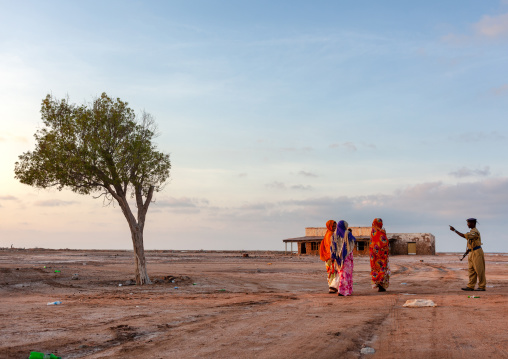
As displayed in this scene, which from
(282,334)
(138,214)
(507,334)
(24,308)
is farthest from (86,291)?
(507,334)

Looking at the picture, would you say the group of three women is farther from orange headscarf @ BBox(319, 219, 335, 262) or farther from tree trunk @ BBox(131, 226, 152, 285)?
tree trunk @ BBox(131, 226, 152, 285)

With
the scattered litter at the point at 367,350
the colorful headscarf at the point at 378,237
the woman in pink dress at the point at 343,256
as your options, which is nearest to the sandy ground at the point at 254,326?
the scattered litter at the point at 367,350

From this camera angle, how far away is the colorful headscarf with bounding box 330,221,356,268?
1530 cm

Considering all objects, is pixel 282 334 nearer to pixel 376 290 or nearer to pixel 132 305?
pixel 132 305

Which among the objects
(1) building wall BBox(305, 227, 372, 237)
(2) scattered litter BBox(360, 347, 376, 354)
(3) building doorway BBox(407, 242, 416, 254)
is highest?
(1) building wall BBox(305, 227, 372, 237)

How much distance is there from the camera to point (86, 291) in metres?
17.9

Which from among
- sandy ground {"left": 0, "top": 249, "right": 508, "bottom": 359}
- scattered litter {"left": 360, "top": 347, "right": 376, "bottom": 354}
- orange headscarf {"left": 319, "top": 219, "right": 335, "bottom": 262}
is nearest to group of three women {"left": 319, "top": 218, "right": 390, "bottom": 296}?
orange headscarf {"left": 319, "top": 219, "right": 335, "bottom": 262}

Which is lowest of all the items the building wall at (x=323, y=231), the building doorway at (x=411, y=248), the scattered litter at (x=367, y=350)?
the building doorway at (x=411, y=248)

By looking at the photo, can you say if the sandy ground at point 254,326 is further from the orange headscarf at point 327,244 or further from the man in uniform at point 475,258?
the orange headscarf at point 327,244

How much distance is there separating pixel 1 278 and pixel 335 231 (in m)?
14.6

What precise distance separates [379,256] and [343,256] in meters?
1.54

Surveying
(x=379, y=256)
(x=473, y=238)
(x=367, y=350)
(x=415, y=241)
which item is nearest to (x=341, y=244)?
(x=379, y=256)

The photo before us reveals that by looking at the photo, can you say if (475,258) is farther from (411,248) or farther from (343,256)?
(411,248)

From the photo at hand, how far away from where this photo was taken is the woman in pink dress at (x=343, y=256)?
589 inches
